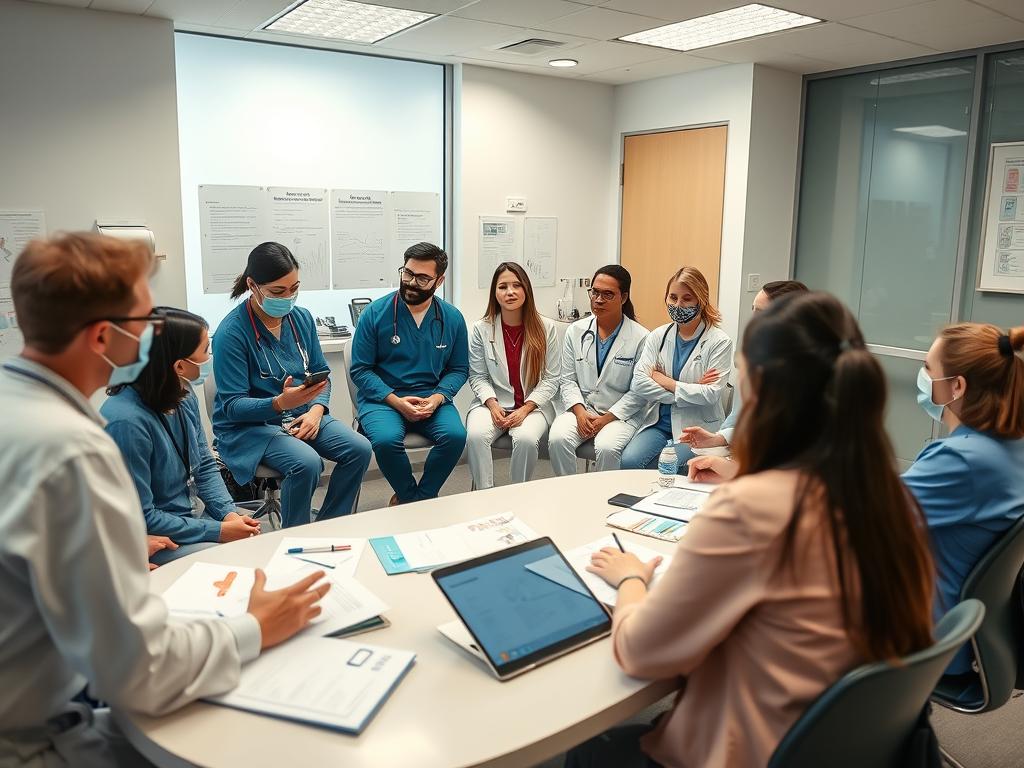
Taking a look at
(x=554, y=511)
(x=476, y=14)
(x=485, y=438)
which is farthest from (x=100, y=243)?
(x=476, y=14)

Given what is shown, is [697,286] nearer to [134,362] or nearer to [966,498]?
[966,498]

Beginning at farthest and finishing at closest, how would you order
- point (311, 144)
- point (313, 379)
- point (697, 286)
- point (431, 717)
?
1. point (311, 144)
2. point (697, 286)
3. point (313, 379)
4. point (431, 717)

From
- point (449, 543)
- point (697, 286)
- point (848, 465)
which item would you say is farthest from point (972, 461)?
point (697, 286)

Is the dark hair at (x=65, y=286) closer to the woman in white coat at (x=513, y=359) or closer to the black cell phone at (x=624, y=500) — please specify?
the black cell phone at (x=624, y=500)

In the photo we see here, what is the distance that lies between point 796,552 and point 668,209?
4.61 meters

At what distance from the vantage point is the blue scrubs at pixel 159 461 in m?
2.12

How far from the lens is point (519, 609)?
4.65 ft

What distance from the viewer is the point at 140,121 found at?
3955mm

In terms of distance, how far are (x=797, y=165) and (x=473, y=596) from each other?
183 inches

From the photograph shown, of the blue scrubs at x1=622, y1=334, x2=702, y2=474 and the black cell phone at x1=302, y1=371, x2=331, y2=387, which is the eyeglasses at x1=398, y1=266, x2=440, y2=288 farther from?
the blue scrubs at x1=622, y1=334, x2=702, y2=474

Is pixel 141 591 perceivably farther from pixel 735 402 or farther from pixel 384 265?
pixel 384 265

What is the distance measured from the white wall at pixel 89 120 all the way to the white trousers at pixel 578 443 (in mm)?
2138

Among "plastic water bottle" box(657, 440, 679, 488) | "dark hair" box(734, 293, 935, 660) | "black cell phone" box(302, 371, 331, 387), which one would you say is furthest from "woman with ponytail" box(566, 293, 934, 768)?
"black cell phone" box(302, 371, 331, 387)

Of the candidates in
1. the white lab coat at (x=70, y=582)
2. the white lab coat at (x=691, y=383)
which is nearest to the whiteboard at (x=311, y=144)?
the white lab coat at (x=691, y=383)
